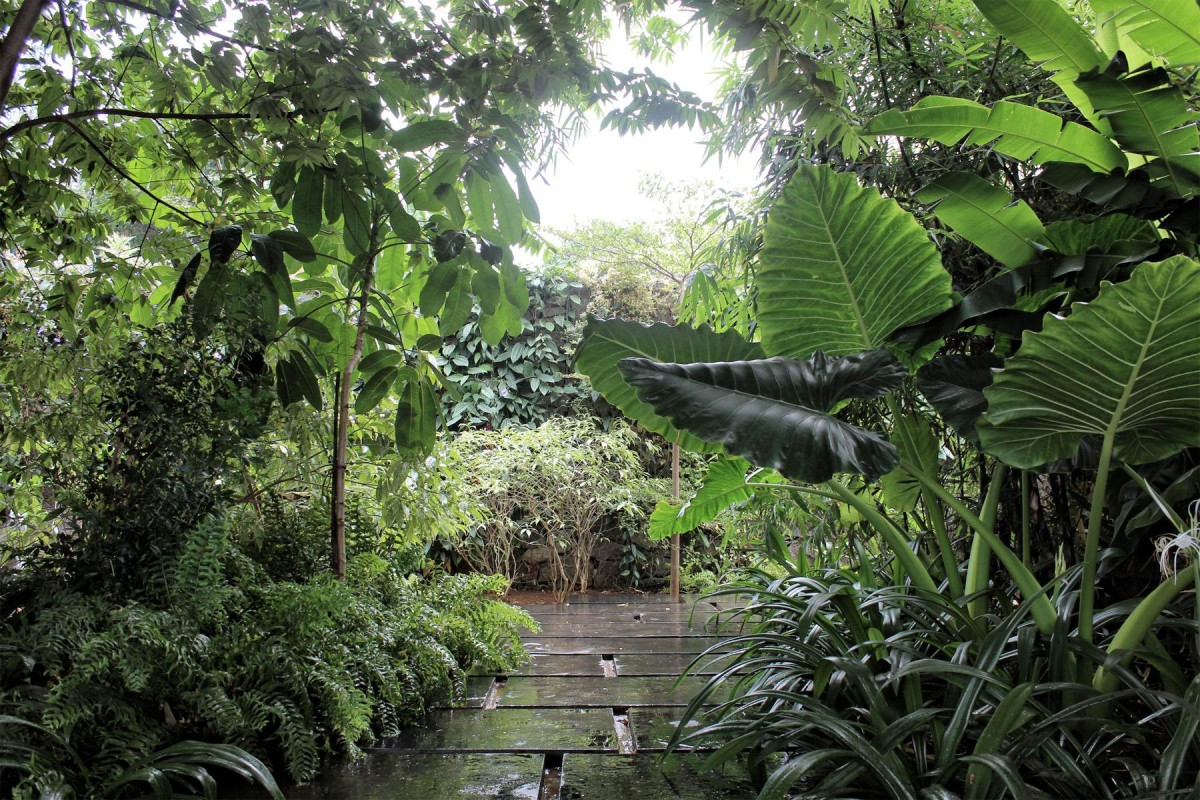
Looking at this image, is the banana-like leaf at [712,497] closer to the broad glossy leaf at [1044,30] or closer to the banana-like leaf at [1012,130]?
the banana-like leaf at [1012,130]

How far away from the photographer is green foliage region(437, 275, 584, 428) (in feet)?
20.4

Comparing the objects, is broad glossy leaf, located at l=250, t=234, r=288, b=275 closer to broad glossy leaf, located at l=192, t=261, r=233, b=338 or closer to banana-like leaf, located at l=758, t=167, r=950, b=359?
broad glossy leaf, located at l=192, t=261, r=233, b=338

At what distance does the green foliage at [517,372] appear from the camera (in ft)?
20.4

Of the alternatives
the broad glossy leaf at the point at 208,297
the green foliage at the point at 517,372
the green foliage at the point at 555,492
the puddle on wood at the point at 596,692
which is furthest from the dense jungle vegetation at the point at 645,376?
the green foliage at the point at 517,372

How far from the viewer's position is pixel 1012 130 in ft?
5.46

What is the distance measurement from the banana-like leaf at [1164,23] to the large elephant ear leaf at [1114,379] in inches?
28.5

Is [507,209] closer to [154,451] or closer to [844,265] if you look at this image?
[844,265]

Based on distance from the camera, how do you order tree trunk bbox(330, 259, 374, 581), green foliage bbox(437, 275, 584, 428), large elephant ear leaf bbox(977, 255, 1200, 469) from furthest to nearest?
green foliage bbox(437, 275, 584, 428)
tree trunk bbox(330, 259, 374, 581)
large elephant ear leaf bbox(977, 255, 1200, 469)

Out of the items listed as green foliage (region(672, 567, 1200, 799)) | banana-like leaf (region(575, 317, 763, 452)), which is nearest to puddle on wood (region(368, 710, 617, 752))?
green foliage (region(672, 567, 1200, 799))

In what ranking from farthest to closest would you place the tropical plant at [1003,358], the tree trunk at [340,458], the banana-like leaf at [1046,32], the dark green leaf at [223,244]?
the tree trunk at [340,458] → the dark green leaf at [223,244] → the banana-like leaf at [1046,32] → the tropical plant at [1003,358]

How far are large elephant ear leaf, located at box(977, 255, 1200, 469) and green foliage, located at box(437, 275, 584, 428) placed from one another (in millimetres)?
4803

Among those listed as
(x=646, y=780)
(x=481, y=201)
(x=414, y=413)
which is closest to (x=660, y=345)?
(x=481, y=201)

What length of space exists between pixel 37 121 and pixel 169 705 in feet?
4.33

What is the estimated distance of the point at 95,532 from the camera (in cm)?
171
